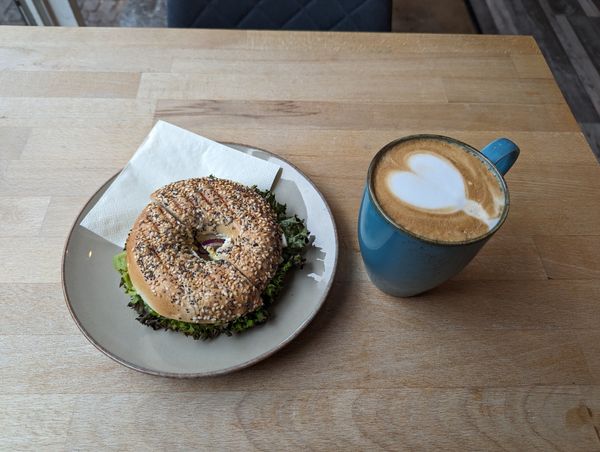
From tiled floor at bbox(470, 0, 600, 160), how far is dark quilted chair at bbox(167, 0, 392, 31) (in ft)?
5.38

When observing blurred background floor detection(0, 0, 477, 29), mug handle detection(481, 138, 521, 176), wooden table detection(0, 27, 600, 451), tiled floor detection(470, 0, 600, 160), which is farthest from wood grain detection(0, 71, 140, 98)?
tiled floor detection(470, 0, 600, 160)

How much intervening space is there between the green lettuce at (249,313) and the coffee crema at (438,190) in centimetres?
20

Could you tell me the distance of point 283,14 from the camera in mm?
1483

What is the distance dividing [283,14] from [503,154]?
1033mm

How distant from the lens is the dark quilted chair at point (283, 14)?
1.44m

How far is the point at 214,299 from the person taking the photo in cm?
70

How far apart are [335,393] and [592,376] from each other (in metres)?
0.41

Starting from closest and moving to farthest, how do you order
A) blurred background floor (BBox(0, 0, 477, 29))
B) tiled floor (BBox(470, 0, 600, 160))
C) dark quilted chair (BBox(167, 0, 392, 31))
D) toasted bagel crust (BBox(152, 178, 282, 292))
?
toasted bagel crust (BBox(152, 178, 282, 292))
dark quilted chair (BBox(167, 0, 392, 31))
tiled floor (BBox(470, 0, 600, 160))
blurred background floor (BBox(0, 0, 477, 29))

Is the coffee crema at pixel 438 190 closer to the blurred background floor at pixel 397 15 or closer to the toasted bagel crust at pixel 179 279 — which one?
the toasted bagel crust at pixel 179 279

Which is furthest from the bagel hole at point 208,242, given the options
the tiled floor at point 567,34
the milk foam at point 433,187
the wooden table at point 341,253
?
the tiled floor at point 567,34

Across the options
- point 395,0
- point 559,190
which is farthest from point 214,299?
point 395,0

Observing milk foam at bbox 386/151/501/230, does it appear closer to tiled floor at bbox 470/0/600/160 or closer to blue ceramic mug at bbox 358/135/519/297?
blue ceramic mug at bbox 358/135/519/297

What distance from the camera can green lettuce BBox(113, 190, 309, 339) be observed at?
0.72 m

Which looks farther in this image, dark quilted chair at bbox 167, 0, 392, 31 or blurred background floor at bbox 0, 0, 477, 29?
blurred background floor at bbox 0, 0, 477, 29
